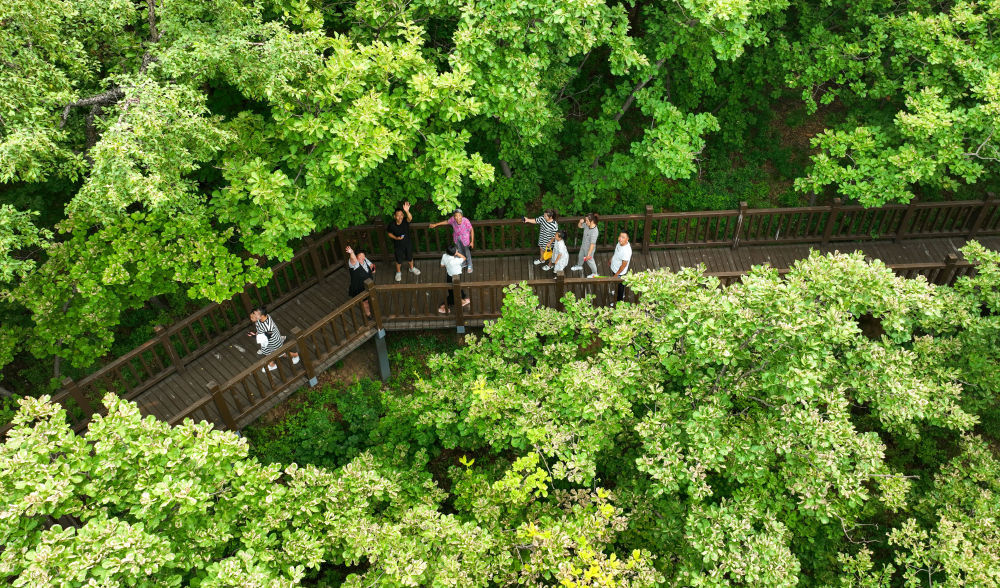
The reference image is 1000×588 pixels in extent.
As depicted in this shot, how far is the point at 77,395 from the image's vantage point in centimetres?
1039

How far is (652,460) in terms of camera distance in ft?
25.8

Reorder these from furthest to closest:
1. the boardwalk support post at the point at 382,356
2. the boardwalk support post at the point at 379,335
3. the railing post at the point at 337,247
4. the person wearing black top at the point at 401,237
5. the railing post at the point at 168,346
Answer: the railing post at the point at 337,247 < the boardwalk support post at the point at 382,356 < the person wearing black top at the point at 401,237 < the boardwalk support post at the point at 379,335 < the railing post at the point at 168,346

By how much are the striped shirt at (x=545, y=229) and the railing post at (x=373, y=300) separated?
376cm

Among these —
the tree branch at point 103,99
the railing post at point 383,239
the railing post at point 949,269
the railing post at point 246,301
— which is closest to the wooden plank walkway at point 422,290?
the railing post at point 383,239

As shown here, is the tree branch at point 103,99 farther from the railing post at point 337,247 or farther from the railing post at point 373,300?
the railing post at point 373,300

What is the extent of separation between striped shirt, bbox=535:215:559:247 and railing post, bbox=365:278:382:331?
376 cm

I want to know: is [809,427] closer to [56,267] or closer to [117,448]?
[117,448]

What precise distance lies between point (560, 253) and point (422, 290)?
3048 mm

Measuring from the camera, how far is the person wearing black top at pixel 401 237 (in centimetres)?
1291

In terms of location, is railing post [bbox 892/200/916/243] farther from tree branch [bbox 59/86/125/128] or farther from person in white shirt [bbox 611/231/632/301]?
tree branch [bbox 59/86/125/128]

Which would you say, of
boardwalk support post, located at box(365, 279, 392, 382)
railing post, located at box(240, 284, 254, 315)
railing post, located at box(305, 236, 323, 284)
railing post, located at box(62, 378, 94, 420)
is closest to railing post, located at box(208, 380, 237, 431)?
railing post, located at box(62, 378, 94, 420)

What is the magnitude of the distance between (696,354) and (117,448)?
23.1ft

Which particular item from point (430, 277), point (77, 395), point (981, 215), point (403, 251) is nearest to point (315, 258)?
point (403, 251)

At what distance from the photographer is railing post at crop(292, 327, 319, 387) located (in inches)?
453
